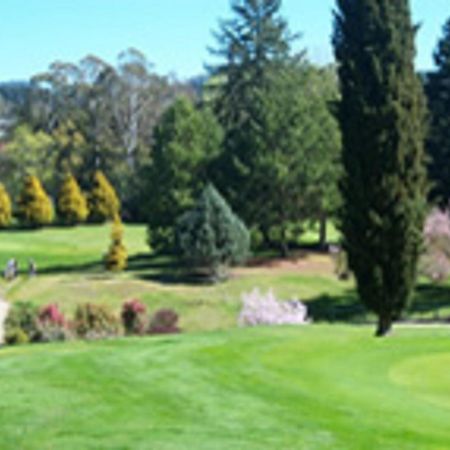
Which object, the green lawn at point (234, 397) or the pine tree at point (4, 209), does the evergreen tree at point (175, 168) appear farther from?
the green lawn at point (234, 397)

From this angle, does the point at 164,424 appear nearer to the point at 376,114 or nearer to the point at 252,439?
the point at 252,439

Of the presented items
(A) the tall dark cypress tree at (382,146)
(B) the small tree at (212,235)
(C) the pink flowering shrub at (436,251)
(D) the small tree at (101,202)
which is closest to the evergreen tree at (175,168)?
(B) the small tree at (212,235)

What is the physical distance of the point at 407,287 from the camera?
24.7 m

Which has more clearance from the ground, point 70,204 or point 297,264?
point 70,204

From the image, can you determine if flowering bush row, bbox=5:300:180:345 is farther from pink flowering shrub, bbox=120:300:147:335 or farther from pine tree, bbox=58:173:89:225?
pine tree, bbox=58:173:89:225

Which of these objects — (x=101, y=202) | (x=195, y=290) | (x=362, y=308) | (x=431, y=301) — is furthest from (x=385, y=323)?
(x=101, y=202)

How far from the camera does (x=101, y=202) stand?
248ft

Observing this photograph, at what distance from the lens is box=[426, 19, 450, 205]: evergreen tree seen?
50656 mm

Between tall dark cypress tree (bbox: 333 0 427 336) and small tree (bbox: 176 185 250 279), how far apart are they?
2237 centimetres

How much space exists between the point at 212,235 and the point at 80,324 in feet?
52.4

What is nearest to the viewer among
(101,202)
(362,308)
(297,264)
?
(362,308)

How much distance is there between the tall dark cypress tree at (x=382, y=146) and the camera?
2406cm

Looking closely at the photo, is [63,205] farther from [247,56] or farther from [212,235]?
[212,235]

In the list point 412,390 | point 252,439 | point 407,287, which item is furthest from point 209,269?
point 252,439
